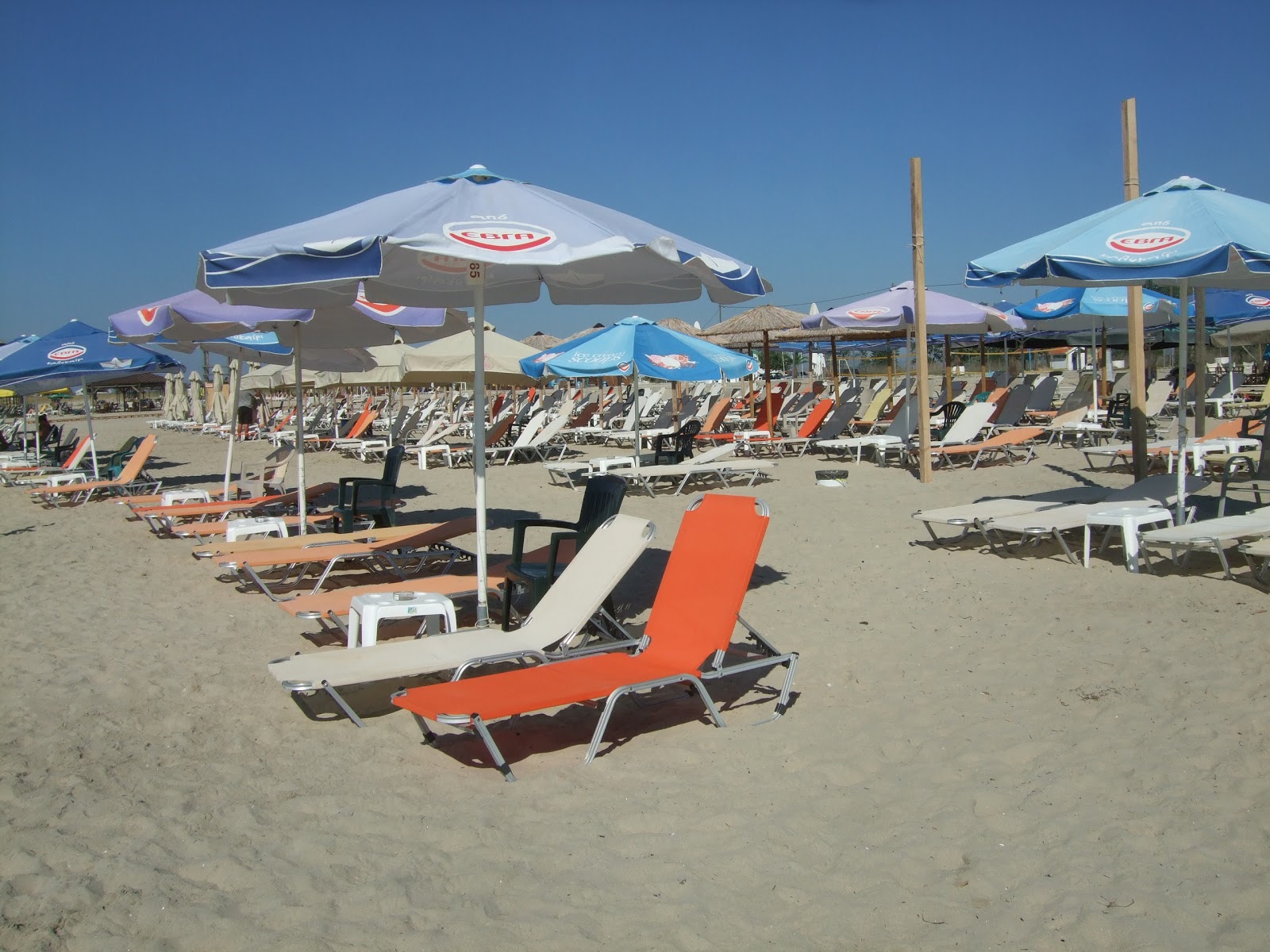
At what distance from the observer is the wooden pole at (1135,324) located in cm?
789

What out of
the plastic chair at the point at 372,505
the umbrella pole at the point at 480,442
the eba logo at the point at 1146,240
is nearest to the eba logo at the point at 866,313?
the eba logo at the point at 1146,240

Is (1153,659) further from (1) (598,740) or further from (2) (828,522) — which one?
(2) (828,522)

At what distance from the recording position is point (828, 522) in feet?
26.3

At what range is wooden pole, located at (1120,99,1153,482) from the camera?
25.9 ft

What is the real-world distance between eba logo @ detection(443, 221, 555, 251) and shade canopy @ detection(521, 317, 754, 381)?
18.2 feet

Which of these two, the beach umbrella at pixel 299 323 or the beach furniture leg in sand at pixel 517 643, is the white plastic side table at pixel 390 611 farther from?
the beach umbrella at pixel 299 323

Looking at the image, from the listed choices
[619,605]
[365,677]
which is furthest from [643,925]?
[619,605]

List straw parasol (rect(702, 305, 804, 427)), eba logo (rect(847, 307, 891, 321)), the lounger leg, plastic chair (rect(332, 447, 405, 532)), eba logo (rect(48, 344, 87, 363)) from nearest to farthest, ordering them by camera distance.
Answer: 1. the lounger leg
2. plastic chair (rect(332, 447, 405, 532))
3. eba logo (rect(48, 344, 87, 363))
4. eba logo (rect(847, 307, 891, 321))
5. straw parasol (rect(702, 305, 804, 427))

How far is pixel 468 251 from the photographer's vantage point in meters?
3.90

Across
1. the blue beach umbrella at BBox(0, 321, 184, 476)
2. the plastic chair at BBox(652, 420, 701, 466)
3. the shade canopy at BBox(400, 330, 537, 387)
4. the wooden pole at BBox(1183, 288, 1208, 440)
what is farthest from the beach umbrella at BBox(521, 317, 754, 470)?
the blue beach umbrella at BBox(0, 321, 184, 476)

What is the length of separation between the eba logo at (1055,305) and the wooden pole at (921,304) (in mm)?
3821

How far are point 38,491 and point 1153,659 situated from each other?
11.5m

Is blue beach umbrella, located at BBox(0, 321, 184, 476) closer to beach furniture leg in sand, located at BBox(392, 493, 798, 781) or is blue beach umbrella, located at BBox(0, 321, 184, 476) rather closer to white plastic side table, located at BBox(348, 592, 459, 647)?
white plastic side table, located at BBox(348, 592, 459, 647)

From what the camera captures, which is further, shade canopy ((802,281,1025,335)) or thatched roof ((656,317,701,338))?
thatched roof ((656,317,701,338))
